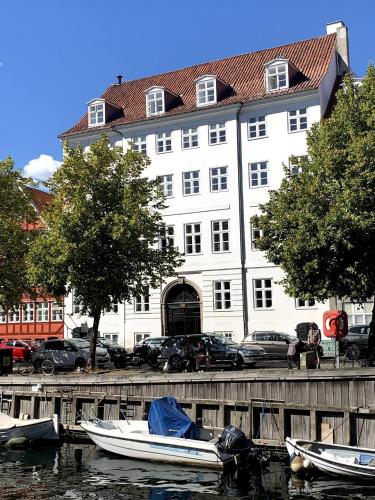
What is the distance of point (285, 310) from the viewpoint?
42.0 metres

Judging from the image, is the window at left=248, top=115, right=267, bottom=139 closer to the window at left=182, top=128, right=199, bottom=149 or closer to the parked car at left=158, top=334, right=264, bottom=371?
the window at left=182, top=128, right=199, bottom=149

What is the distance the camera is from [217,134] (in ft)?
149

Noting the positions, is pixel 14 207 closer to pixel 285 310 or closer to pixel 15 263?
pixel 15 263

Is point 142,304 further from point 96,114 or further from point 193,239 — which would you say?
point 96,114

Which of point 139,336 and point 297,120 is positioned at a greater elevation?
point 297,120

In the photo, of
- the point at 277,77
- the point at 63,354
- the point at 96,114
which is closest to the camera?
the point at 63,354

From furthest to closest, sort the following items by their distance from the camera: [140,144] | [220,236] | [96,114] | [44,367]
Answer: [96,114] → [140,144] → [220,236] → [44,367]

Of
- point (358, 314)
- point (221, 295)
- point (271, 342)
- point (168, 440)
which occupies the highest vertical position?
point (221, 295)

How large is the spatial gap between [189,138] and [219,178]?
3925 mm

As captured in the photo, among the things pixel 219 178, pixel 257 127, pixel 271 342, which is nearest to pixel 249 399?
pixel 271 342

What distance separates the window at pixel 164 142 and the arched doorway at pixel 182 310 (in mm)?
9817

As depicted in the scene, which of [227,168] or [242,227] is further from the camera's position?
[227,168]

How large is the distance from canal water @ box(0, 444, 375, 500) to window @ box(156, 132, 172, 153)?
29510 mm

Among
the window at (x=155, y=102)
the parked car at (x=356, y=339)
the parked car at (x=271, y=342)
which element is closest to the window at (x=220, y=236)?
the parked car at (x=271, y=342)
